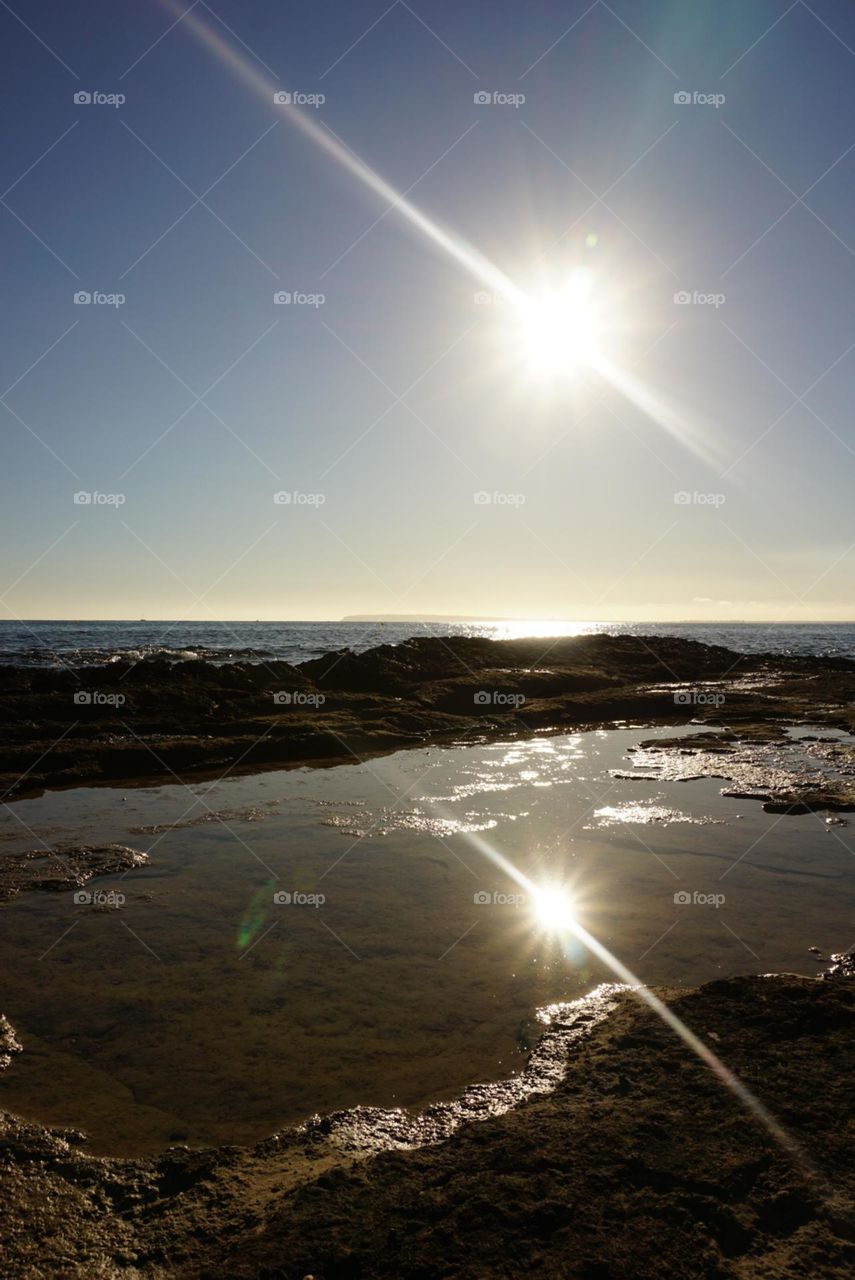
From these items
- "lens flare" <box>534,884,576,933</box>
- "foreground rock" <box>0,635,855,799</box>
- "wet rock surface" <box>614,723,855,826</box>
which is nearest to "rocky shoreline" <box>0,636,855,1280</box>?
"lens flare" <box>534,884,576,933</box>

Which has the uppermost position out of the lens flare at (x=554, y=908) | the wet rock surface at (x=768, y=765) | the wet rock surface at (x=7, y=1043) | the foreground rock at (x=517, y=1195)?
the wet rock surface at (x=768, y=765)

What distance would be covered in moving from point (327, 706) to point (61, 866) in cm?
1214

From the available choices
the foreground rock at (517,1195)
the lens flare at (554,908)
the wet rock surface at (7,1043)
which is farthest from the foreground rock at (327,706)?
the foreground rock at (517,1195)

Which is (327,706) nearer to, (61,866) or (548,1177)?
(61,866)

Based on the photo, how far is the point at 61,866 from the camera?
8633mm

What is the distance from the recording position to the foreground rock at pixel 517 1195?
298 centimetres

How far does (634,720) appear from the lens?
22688 mm

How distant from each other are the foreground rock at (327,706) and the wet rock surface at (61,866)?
13.3 feet

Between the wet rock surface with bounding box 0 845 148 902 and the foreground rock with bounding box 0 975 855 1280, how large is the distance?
4.31 m

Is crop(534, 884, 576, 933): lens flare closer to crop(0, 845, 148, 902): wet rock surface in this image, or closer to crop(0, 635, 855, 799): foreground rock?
crop(0, 845, 148, 902): wet rock surface

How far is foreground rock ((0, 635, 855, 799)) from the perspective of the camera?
15.0 metres

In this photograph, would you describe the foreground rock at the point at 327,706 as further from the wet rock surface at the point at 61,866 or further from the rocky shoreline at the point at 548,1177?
the rocky shoreline at the point at 548,1177

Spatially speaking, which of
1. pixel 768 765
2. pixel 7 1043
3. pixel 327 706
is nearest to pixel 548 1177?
pixel 7 1043

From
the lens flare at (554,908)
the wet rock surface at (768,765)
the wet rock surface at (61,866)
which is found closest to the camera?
the lens flare at (554,908)
